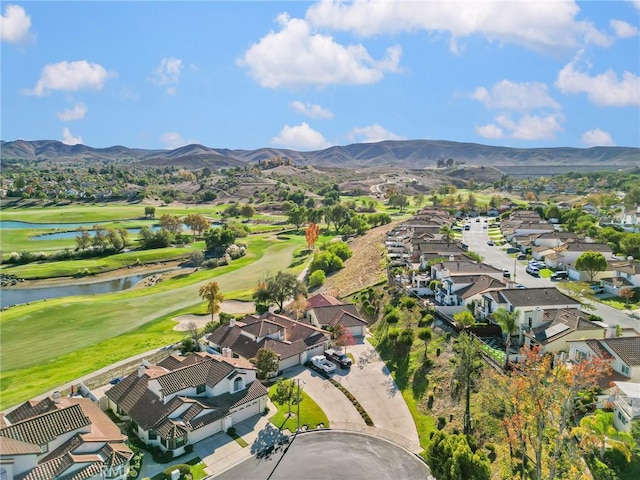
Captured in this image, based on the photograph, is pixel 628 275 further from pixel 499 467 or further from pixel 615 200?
pixel 615 200

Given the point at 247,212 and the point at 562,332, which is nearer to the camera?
the point at 562,332

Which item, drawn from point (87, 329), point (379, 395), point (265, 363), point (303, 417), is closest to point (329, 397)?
point (303, 417)

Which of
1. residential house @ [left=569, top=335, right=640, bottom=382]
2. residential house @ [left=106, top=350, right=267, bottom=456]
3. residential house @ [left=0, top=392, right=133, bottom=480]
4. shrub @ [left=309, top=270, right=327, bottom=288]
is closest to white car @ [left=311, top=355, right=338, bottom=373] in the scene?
residential house @ [left=106, top=350, right=267, bottom=456]

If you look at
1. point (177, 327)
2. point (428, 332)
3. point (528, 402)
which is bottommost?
point (177, 327)

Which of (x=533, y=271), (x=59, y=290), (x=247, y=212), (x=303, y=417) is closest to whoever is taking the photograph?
(x=303, y=417)

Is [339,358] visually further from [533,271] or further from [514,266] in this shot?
[514,266]

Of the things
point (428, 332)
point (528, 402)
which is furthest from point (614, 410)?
point (428, 332)

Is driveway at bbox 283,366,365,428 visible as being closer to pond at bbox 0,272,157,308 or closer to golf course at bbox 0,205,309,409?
golf course at bbox 0,205,309,409
